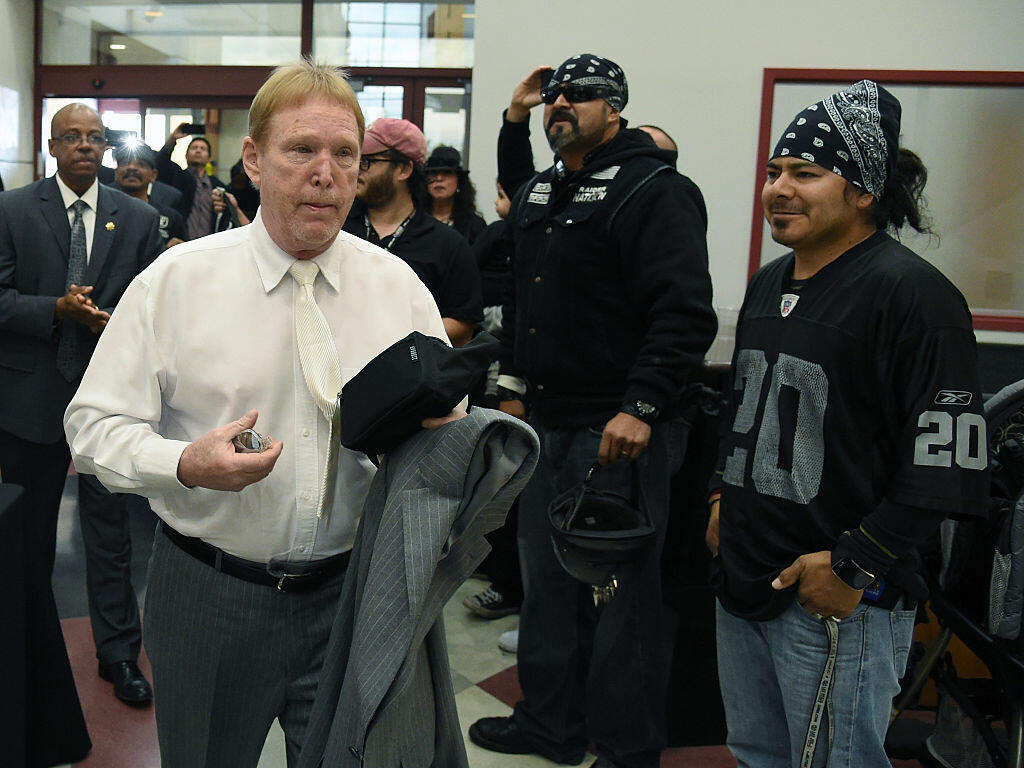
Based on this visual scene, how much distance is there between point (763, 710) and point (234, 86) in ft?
20.8

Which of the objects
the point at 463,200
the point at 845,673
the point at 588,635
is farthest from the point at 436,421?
the point at 463,200

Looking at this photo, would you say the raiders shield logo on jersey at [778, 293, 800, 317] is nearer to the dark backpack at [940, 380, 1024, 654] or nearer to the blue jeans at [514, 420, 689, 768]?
the dark backpack at [940, 380, 1024, 654]

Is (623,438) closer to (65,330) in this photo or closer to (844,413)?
(844,413)

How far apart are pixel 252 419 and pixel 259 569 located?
319mm

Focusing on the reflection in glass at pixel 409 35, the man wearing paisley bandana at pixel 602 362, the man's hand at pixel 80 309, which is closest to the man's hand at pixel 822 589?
the man wearing paisley bandana at pixel 602 362

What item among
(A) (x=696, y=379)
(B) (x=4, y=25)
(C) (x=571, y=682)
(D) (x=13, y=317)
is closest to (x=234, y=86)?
(B) (x=4, y=25)

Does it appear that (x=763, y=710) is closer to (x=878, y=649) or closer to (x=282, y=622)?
(x=878, y=649)

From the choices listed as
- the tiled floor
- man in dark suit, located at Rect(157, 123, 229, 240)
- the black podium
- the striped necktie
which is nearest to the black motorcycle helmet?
the tiled floor

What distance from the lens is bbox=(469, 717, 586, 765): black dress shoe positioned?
95.6 inches

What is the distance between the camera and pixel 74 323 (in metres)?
2.70

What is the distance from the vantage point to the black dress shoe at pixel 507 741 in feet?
7.97

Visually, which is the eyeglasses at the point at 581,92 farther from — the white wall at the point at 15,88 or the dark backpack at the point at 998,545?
the white wall at the point at 15,88

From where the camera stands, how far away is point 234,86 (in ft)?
21.8

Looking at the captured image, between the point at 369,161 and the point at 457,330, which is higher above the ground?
the point at 369,161
